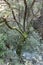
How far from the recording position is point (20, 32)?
3576 millimetres

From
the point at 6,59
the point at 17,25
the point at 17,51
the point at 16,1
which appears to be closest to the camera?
the point at 6,59

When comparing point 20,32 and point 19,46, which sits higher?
point 20,32

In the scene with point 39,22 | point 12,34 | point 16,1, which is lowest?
point 39,22

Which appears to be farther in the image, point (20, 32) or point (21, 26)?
point (21, 26)

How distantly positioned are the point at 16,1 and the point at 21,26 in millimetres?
624

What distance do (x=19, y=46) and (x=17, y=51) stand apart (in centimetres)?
10

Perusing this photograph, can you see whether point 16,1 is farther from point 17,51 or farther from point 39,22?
point 39,22

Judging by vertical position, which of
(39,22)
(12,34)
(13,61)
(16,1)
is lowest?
(39,22)

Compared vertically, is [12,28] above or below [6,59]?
above

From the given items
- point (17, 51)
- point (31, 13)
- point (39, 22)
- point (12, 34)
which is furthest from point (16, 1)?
point (39, 22)

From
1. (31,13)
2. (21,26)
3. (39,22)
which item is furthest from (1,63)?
(39,22)

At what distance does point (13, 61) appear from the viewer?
345cm

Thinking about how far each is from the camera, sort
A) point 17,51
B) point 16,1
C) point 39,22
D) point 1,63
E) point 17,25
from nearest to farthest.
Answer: point 1,63, point 17,51, point 17,25, point 16,1, point 39,22

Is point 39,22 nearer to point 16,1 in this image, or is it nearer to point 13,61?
point 16,1
